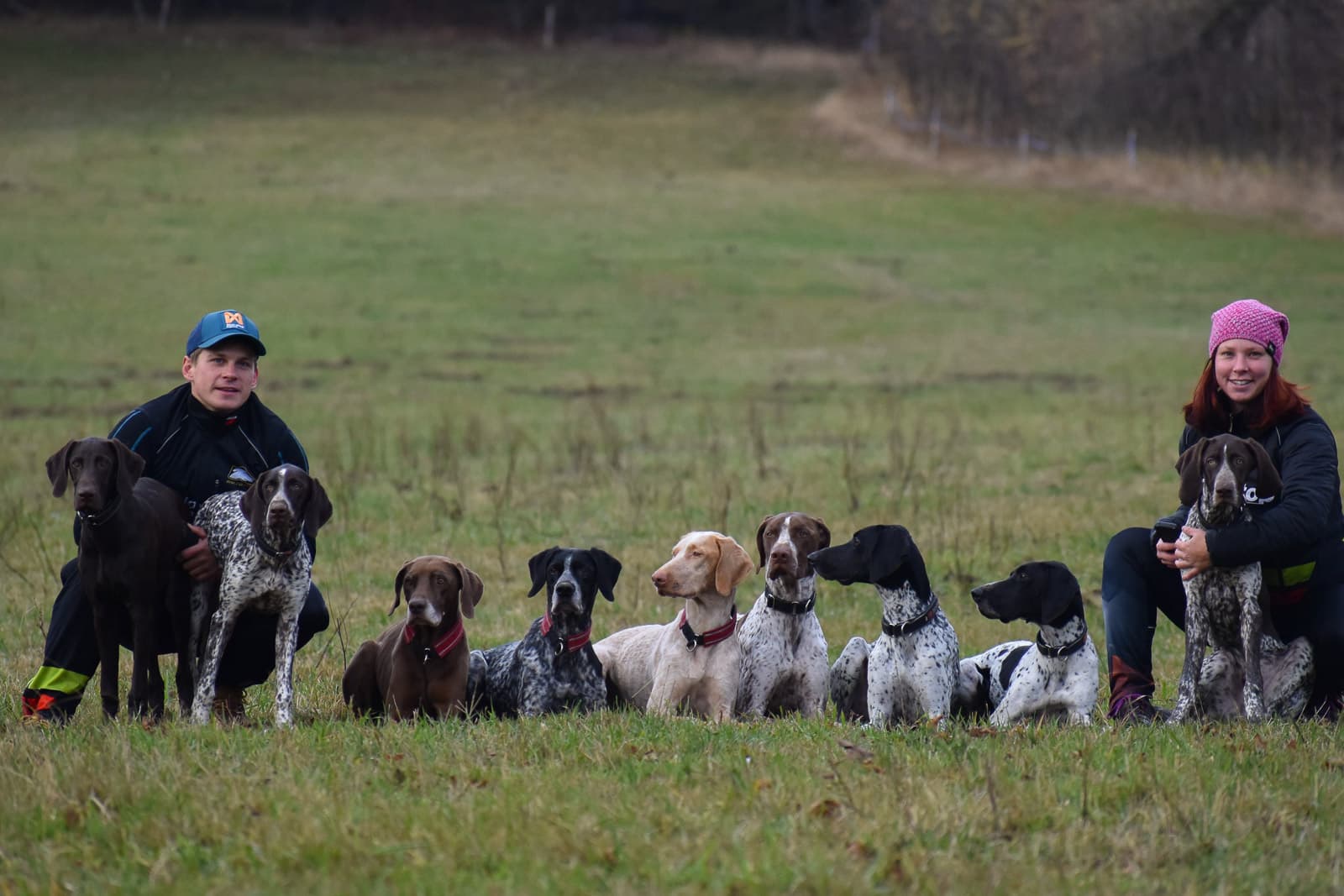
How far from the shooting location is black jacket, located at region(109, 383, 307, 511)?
23.4 ft

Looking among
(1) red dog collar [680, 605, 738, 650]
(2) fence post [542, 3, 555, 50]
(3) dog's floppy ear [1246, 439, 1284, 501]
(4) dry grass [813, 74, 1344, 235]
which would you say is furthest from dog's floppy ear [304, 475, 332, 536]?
(2) fence post [542, 3, 555, 50]

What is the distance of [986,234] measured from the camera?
3909 centimetres

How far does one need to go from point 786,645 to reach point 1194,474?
2173 millimetres

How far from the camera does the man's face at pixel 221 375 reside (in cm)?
714

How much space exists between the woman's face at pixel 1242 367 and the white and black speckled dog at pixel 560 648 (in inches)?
117

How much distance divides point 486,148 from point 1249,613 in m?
45.8

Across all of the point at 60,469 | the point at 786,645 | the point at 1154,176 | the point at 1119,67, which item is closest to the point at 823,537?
the point at 786,645

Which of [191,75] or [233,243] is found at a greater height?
[191,75]

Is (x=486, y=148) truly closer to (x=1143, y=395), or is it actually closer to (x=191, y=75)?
(x=191, y=75)

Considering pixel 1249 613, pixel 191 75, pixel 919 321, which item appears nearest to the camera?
pixel 1249 613

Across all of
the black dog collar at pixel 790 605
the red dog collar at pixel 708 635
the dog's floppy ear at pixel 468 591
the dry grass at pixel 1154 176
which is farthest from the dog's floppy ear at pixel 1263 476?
the dry grass at pixel 1154 176

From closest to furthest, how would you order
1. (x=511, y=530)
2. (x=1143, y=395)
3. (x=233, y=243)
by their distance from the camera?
(x=511, y=530) → (x=1143, y=395) → (x=233, y=243)

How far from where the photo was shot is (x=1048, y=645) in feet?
23.1

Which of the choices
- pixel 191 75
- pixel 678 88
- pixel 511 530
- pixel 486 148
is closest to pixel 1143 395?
pixel 511 530
